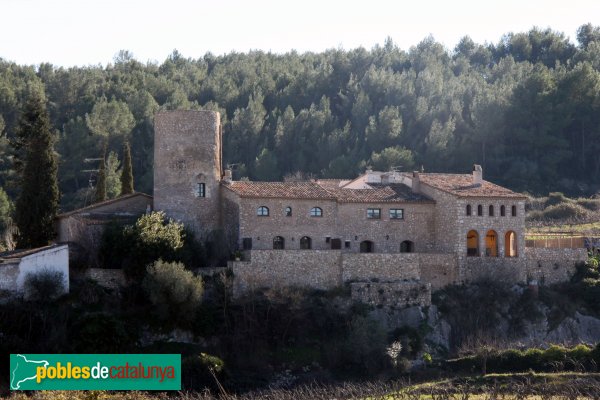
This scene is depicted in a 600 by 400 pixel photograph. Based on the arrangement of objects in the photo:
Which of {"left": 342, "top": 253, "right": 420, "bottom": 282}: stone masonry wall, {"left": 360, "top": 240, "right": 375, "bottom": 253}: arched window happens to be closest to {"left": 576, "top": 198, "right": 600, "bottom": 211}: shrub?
{"left": 360, "top": 240, "right": 375, "bottom": 253}: arched window

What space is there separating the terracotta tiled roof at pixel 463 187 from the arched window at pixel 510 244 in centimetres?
210

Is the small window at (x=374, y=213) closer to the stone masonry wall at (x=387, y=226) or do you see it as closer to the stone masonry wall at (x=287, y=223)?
the stone masonry wall at (x=387, y=226)

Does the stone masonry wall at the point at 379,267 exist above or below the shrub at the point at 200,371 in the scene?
above

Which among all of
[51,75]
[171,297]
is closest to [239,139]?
[51,75]

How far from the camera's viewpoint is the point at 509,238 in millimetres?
57531

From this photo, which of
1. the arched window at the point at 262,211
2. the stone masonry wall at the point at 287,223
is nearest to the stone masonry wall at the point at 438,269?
the stone masonry wall at the point at 287,223

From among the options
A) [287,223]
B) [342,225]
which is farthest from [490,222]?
[287,223]

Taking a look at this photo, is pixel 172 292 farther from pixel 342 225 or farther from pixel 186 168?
pixel 342 225

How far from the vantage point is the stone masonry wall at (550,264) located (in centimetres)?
5644

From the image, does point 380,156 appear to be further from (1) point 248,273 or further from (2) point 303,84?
(1) point 248,273

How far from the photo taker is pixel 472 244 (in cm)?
5656

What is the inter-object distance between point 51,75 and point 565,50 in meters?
45.8

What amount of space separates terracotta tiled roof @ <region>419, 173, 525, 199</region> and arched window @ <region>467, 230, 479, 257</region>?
2024 mm

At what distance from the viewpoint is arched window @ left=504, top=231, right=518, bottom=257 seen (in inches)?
2232
